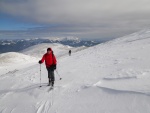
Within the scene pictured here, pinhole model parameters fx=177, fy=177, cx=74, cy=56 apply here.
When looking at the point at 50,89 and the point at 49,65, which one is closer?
the point at 50,89

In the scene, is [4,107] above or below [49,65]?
→ below

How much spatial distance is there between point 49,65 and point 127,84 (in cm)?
505

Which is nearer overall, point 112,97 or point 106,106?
point 106,106

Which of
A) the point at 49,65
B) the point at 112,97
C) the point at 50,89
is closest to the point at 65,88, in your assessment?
the point at 50,89

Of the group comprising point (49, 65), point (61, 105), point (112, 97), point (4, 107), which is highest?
point (49, 65)

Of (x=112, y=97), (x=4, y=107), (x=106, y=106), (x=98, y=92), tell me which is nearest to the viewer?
(x=106, y=106)

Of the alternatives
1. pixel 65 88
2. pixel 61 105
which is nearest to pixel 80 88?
pixel 65 88

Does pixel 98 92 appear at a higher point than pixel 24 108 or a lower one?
higher

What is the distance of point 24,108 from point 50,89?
220cm

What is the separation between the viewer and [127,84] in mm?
8992

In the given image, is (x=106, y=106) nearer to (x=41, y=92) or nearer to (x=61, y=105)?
(x=61, y=105)

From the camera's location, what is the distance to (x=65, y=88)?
34.4ft

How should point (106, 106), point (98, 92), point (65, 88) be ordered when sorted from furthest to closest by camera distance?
point (65, 88)
point (98, 92)
point (106, 106)

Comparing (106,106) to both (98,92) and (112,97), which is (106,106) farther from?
(98,92)
